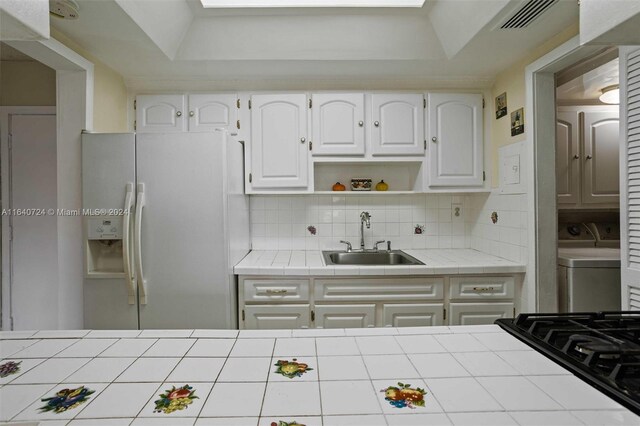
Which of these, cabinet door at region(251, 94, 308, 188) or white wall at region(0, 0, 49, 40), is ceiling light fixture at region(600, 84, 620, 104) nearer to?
cabinet door at region(251, 94, 308, 188)

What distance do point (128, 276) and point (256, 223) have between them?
111 cm

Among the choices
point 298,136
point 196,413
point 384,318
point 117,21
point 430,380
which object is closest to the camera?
point 196,413

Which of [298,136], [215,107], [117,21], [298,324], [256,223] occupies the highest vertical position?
[117,21]

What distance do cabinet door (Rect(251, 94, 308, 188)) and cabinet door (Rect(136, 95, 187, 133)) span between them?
56 cm

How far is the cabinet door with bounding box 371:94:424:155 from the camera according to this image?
2596 millimetres

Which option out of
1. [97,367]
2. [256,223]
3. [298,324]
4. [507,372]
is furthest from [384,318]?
[97,367]

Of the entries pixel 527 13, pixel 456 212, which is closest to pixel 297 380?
pixel 527 13

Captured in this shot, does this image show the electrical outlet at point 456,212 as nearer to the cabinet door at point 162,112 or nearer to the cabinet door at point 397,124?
the cabinet door at point 397,124

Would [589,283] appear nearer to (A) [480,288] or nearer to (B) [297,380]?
(A) [480,288]

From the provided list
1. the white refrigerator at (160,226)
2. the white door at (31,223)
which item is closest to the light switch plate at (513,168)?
the white refrigerator at (160,226)

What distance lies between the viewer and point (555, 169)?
7.04ft

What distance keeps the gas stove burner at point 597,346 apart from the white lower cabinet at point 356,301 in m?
1.40

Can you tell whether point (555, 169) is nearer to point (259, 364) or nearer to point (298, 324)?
point (298, 324)

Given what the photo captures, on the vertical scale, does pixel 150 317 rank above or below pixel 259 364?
below
